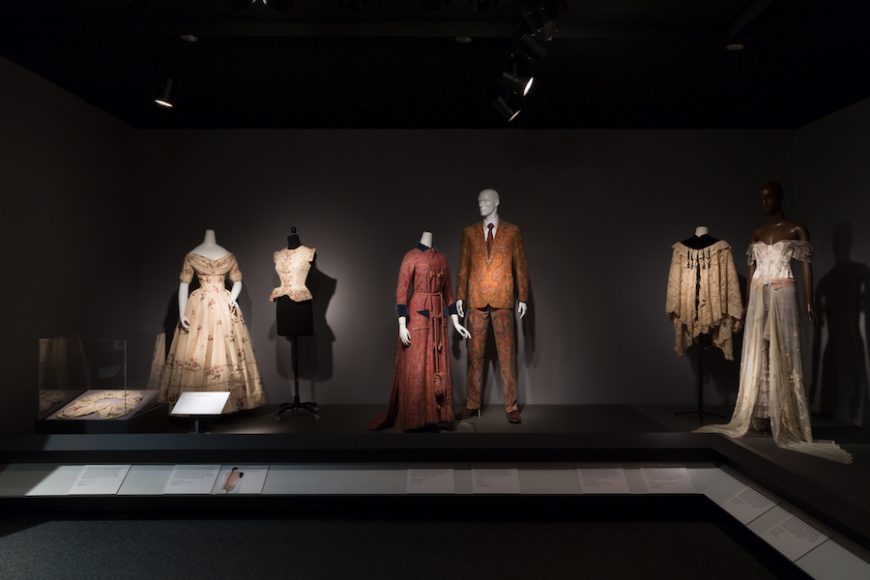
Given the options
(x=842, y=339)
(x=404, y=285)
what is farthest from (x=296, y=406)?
(x=842, y=339)

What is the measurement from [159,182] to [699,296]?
478 cm

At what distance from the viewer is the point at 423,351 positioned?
3.97 meters

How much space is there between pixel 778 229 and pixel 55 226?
5222 millimetres

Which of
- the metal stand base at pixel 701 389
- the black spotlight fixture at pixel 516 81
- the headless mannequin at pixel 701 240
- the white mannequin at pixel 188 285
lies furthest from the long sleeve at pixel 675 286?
the white mannequin at pixel 188 285

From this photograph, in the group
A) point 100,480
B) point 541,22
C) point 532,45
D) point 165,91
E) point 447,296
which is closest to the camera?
point 541,22

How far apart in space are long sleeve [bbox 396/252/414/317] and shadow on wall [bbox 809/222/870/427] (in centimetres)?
347

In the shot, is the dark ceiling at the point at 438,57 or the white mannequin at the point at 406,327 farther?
the white mannequin at the point at 406,327

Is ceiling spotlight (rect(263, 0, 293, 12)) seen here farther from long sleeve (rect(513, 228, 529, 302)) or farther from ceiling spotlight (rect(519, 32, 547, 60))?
long sleeve (rect(513, 228, 529, 302))

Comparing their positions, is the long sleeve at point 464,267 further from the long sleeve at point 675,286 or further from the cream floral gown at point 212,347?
the cream floral gown at point 212,347

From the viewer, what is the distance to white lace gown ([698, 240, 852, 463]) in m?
3.58

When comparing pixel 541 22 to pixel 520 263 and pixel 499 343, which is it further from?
pixel 499 343

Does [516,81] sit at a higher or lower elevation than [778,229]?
higher

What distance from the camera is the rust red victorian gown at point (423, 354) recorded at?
390cm

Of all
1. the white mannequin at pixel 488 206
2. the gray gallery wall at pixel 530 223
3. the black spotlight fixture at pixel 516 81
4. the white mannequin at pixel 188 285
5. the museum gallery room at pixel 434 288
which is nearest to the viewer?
the museum gallery room at pixel 434 288
